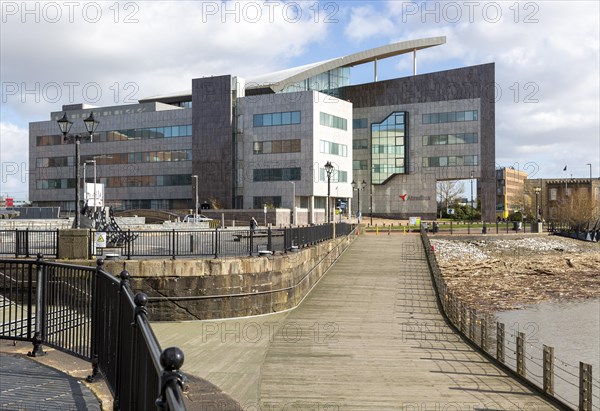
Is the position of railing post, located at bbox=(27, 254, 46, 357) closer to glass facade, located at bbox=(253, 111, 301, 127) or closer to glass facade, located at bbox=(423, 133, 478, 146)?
glass facade, located at bbox=(253, 111, 301, 127)

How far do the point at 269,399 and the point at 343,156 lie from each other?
68.4 m

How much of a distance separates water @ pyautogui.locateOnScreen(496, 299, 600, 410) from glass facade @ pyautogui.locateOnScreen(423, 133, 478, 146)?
47.6 meters

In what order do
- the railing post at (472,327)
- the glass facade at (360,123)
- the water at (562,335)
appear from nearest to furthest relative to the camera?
1. the railing post at (472,327)
2. the water at (562,335)
3. the glass facade at (360,123)

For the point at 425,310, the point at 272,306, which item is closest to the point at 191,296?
the point at 272,306

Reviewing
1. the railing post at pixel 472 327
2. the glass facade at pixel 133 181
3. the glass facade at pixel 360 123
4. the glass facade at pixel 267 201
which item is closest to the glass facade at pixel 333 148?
the glass facade at pixel 267 201

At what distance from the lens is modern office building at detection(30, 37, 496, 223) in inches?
2901

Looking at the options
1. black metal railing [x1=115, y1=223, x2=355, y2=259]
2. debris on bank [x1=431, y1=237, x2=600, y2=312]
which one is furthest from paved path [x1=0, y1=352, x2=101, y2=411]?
debris on bank [x1=431, y1=237, x2=600, y2=312]

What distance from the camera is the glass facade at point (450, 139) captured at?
265 feet

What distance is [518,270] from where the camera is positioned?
47.3m

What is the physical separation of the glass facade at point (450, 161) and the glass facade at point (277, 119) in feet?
72.6

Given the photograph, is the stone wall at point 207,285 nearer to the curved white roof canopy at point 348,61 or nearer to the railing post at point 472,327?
the railing post at point 472,327

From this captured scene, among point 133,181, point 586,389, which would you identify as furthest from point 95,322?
point 133,181

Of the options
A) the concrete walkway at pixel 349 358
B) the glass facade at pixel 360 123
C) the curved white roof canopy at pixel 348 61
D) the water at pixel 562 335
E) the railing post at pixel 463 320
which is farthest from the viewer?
the glass facade at pixel 360 123

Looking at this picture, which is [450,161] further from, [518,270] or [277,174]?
[518,270]
